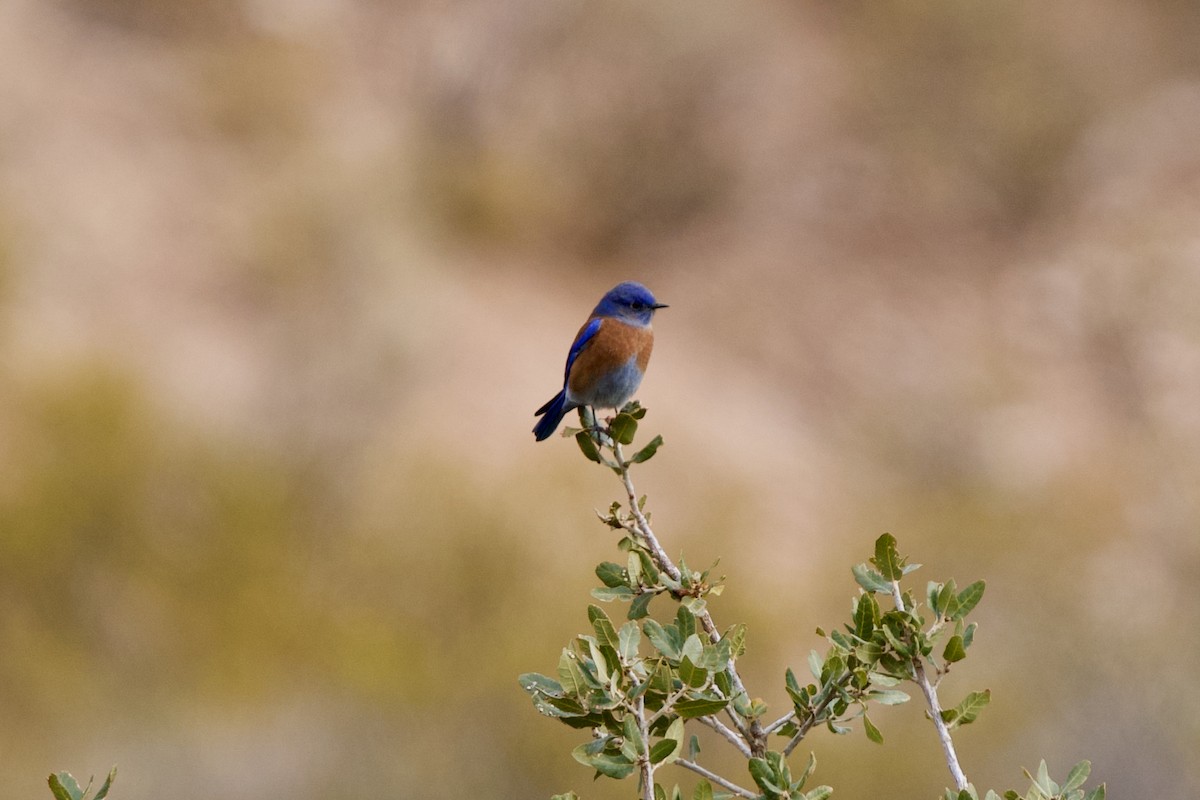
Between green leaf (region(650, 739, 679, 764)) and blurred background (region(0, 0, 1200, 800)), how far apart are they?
5.64 meters

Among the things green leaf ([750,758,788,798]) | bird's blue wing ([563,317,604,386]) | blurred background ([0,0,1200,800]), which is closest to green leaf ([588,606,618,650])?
green leaf ([750,758,788,798])

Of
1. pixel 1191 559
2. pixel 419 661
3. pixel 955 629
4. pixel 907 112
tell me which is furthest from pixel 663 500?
pixel 955 629

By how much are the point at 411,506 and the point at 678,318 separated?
5.02 metres

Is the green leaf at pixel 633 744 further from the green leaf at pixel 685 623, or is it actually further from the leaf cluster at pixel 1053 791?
the leaf cluster at pixel 1053 791

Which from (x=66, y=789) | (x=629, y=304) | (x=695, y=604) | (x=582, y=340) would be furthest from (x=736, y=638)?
(x=629, y=304)

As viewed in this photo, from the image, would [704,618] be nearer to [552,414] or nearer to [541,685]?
[541,685]

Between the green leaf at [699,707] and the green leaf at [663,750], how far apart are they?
0.07 meters

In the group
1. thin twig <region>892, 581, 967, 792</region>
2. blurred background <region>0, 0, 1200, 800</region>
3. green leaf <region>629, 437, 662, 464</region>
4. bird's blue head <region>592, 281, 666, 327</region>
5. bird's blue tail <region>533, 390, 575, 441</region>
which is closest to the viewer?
thin twig <region>892, 581, 967, 792</region>

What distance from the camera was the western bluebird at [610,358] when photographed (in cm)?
375

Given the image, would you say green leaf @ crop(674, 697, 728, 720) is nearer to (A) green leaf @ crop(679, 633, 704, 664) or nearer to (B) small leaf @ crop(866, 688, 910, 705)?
(A) green leaf @ crop(679, 633, 704, 664)

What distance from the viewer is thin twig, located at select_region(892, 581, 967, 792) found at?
5.83ft

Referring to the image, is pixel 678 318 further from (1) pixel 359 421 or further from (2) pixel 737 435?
(1) pixel 359 421

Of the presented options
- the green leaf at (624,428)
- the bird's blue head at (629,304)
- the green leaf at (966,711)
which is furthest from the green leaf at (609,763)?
the bird's blue head at (629,304)

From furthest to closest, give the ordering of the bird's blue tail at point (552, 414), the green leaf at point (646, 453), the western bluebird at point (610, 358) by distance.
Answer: the western bluebird at point (610, 358)
the bird's blue tail at point (552, 414)
the green leaf at point (646, 453)
